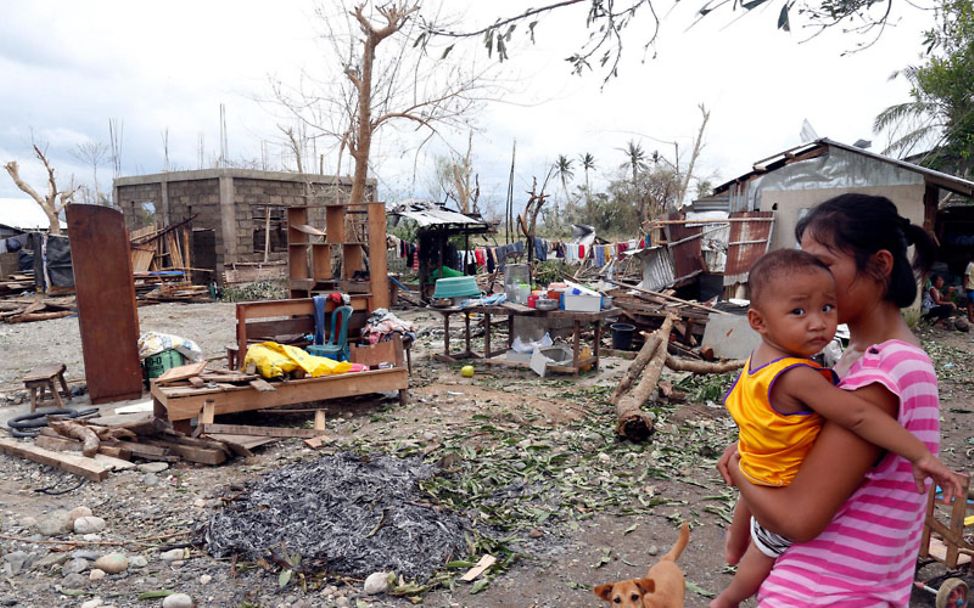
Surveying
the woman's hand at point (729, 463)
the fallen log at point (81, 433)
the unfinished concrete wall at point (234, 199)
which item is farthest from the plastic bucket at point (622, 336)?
the unfinished concrete wall at point (234, 199)

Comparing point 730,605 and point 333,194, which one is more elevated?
point 333,194

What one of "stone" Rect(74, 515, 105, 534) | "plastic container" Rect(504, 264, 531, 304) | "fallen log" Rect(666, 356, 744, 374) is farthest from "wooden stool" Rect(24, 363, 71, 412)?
"fallen log" Rect(666, 356, 744, 374)

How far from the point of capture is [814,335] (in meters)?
1.36

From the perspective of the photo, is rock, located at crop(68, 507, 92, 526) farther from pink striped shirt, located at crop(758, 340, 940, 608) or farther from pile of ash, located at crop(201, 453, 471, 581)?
pink striped shirt, located at crop(758, 340, 940, 608)

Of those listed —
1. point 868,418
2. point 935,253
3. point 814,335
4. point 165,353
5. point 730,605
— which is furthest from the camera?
point 165,353

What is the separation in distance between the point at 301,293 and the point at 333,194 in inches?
456

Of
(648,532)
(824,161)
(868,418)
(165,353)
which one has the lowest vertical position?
(648,532)

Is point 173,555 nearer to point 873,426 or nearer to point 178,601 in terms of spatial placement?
point 178,601

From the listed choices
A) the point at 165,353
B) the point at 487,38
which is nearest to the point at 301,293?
the point at 165,353

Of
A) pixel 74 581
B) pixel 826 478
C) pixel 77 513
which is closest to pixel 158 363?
pixel 77 513

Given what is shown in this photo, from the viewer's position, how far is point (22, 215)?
101 ft

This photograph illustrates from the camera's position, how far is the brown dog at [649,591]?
6.82ft

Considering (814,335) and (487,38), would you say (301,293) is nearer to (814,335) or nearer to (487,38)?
(487,38)

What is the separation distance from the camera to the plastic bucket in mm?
10531
